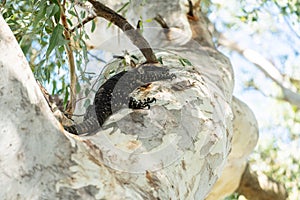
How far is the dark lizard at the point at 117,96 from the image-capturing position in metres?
1.63

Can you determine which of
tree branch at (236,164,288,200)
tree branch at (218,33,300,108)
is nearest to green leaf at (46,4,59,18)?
tree branch at (236,164,288,200)

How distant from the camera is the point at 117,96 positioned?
68.0 inches

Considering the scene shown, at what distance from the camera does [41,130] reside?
121 centimetres

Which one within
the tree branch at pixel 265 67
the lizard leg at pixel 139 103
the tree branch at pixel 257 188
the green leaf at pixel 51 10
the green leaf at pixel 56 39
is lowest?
the tree branch at pixel 265 67

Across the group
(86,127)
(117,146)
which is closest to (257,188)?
(86,127)

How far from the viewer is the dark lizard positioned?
64.0 inches

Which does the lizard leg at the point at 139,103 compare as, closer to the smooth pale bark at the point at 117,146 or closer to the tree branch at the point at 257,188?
the smooth pale bark at the point at 117,146

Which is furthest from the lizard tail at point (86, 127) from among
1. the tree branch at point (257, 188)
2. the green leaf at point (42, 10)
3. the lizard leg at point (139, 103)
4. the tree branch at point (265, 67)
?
the tree branch at point (265, 67)

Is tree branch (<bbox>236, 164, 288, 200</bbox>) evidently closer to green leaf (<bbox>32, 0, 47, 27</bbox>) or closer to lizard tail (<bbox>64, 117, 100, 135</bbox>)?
green leaf (<bbox>32, 0, 47, 27</bbox>)

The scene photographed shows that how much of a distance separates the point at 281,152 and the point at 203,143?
4860 mm

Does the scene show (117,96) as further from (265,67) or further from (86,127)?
(265,67)

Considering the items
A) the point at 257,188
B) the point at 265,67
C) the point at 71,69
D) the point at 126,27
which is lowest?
the point at 265,67

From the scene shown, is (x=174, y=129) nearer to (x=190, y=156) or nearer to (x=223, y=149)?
(x=190, y=156)

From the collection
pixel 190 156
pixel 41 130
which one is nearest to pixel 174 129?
pixel 190 156
